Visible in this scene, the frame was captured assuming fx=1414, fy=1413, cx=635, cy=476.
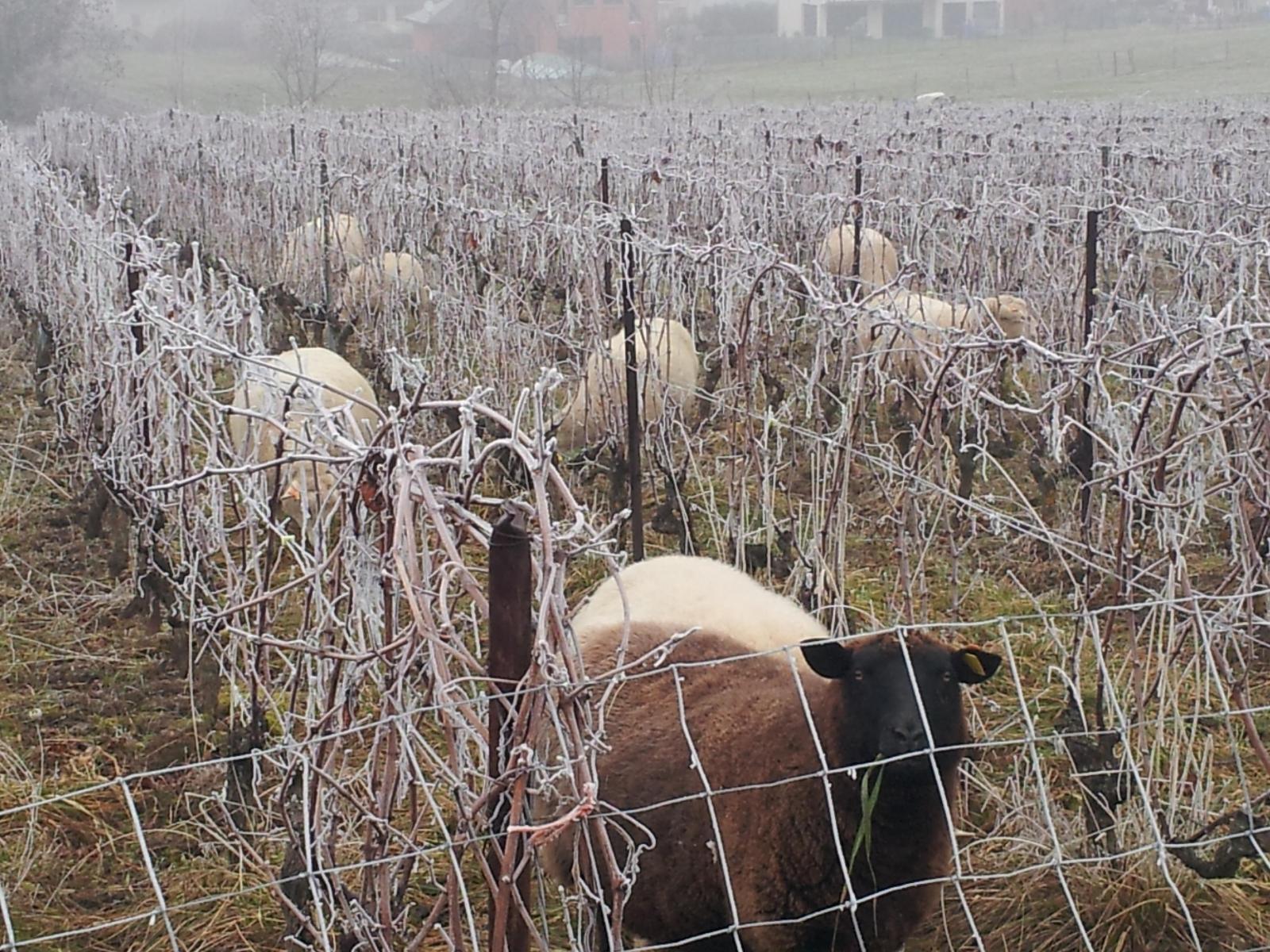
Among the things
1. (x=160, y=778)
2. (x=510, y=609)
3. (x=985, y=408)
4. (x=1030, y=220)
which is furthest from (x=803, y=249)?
(x=510, y=609)

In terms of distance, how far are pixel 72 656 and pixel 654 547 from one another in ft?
8.03

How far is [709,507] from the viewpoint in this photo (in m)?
6.30

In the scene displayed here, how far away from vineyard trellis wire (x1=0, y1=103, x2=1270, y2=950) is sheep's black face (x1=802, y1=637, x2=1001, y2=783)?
137mm

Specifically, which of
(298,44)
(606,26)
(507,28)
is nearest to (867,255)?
(298,44)

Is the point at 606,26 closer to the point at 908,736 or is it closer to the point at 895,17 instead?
the point at 895,17

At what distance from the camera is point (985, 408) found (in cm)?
696

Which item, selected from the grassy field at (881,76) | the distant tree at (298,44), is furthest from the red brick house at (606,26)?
the distant tree at (298,44)

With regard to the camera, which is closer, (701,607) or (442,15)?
(701,607)

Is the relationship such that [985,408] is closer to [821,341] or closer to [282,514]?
[821,341]

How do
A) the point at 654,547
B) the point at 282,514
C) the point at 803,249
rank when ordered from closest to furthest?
the point at 654,547
the point at 282,514
the point at 803,249

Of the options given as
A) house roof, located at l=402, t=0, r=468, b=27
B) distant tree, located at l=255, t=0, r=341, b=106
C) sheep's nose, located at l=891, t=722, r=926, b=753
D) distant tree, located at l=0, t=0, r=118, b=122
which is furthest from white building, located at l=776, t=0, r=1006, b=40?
sheep's nose, located at l=891, t=722, r=926, b=753

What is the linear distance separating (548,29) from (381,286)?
57.1 meters

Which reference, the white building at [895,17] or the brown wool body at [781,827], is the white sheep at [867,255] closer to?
the brown wool body at [781,827]

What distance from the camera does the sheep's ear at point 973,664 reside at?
3.08m
